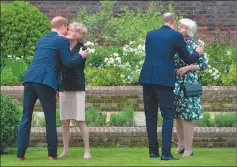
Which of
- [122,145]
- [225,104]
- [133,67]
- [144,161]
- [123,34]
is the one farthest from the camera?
[123,34]

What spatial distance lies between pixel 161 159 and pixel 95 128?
1.88 metres

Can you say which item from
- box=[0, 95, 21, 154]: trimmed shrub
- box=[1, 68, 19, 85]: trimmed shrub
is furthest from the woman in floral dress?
box=[1, 68, 19, 85]: trimmed shrub

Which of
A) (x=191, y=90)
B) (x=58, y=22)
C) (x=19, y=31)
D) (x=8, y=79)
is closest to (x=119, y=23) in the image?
(x=19, y=31)

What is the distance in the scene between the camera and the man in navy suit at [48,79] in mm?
9625

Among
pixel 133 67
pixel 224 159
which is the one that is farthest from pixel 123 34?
pixel 224 159

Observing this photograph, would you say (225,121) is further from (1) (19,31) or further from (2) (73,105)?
(1) (19,31)

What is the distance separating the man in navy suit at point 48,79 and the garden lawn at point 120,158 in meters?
0.29

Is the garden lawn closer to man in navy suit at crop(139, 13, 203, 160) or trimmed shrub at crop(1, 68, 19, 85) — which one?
man in navy suit at crop(139, 13, 203, 160)

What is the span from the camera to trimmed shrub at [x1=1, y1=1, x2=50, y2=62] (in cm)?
1581

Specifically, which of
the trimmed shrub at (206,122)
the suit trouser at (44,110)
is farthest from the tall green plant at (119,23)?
the suit trouser at (44,110)

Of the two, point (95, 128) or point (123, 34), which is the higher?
point (123, 34)

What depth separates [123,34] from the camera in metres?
15.9

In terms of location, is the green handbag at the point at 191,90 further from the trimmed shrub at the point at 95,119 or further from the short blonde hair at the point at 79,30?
the trimmed shrub at the point at 95,119

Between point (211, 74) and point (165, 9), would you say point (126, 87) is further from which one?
point (165, 9)
